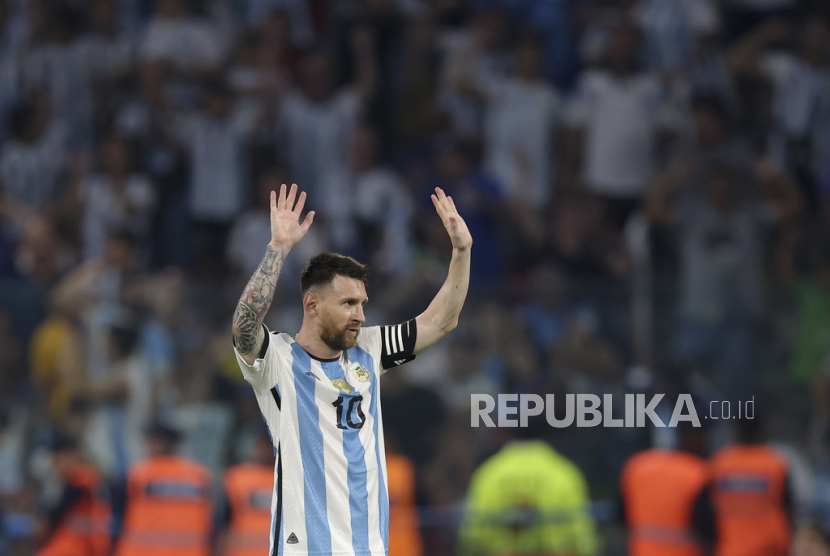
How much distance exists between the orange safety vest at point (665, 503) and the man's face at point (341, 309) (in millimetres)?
4631

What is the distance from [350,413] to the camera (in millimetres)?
4809

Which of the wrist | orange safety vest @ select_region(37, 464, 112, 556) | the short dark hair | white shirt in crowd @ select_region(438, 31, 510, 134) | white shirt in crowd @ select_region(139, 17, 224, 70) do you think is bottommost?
orange safety vest @ select_region(37, 464, 112, 556)

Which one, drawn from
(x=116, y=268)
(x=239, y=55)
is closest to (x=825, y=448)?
(x=116, y=268)

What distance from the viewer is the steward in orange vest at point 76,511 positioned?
369 inches

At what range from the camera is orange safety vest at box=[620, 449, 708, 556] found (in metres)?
8.75

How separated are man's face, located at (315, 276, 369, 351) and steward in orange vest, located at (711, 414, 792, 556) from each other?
498cm

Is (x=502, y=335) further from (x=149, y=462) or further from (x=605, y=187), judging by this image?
(x=149, y=462)

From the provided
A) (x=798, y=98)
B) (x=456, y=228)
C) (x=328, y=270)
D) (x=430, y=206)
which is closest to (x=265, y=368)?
(x=328, y=270)

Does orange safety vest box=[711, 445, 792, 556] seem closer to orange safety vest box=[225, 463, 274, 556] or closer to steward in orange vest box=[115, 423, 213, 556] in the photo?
orange safety vest box=[225, 463, 274, 556]

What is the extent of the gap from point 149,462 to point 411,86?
465cm

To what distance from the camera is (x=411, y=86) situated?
11586mm

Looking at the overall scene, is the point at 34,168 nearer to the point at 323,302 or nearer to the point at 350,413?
the point at 323,302

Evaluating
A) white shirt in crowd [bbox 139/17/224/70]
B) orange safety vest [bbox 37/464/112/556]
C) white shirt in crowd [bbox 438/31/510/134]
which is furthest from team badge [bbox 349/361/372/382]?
white shirt in crowd [bbox 139/17/224/70]

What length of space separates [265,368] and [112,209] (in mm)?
6679
